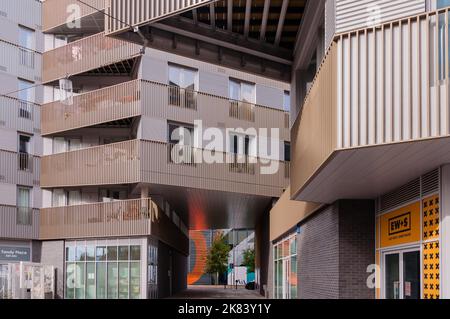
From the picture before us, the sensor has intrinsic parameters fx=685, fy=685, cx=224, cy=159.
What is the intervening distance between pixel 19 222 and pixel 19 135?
4.71 metres

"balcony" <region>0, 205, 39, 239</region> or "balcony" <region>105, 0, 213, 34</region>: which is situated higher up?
"balcony" <region>105, 0, 213, 34</region>

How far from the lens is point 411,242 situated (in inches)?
467

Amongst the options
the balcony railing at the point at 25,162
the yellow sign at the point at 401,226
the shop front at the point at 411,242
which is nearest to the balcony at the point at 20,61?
the balcony railing at the point at 25,162

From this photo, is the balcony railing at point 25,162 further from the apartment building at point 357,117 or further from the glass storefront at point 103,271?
the apartment building at point 357,117

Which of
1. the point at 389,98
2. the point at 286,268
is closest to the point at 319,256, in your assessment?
the point at 389,98

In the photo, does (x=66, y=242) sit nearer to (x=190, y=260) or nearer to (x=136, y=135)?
(x=136, y=135)

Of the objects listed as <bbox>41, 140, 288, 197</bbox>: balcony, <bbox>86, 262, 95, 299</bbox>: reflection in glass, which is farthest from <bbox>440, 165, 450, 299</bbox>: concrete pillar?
<bbox>86, 262, 95, 299</bbox>: reflection in glass

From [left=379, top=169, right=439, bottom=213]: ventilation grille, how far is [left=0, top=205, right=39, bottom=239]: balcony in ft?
85.7

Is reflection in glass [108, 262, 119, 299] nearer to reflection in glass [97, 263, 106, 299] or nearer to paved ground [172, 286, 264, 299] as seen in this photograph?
reflection in glass [97, 263, 106, 299]

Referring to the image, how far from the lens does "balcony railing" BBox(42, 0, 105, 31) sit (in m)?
35.5

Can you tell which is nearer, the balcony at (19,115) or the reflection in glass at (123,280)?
the reflection in glass at (123,280)

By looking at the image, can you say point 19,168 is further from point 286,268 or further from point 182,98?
point 286,268

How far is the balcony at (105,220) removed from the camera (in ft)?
105

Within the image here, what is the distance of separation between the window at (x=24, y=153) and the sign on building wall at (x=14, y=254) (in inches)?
169
